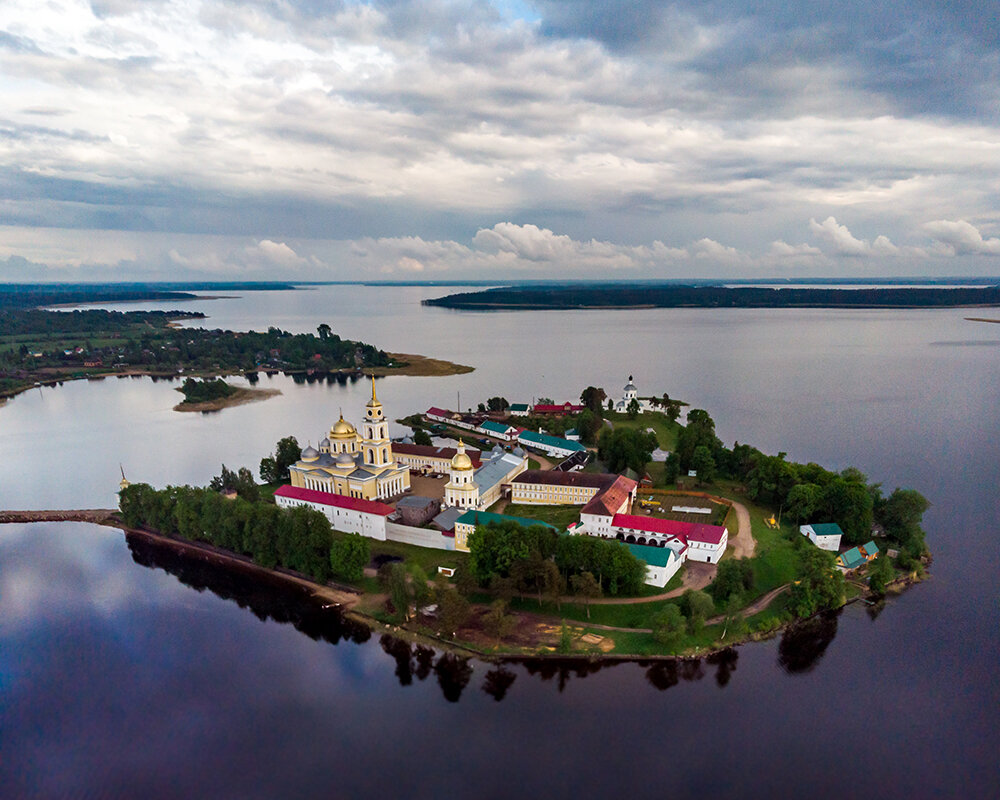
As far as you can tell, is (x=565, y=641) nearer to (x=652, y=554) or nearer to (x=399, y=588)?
(x=652, y=554)

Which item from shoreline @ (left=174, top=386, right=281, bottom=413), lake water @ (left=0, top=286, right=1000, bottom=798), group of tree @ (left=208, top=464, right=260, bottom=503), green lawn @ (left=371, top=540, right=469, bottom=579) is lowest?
lake water @ (left=0, top=286, right=1000, bottom=798)

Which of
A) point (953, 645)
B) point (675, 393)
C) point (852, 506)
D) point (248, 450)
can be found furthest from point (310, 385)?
point (953, 645)

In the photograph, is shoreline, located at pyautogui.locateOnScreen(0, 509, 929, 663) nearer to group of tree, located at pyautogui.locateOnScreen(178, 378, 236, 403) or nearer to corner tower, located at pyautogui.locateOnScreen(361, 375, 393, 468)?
corner tower, located at pyautogui.locateOnScreen(361, 375, 393, 468)

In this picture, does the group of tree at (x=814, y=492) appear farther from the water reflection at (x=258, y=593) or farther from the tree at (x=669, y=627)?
the water reflection at (x=258, y=593)

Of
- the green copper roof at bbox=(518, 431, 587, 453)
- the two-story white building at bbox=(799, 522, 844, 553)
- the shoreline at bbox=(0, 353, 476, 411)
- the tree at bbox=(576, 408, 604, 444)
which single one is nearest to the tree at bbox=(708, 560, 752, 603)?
the two-story white building at bbox=(799, 522, 844, 553)

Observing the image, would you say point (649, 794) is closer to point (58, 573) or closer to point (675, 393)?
point (58, 573)

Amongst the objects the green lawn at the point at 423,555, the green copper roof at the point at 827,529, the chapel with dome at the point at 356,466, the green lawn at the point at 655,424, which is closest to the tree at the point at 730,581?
the green copper roof at the point at 827,529
